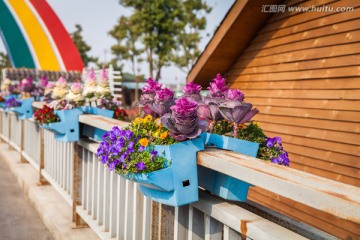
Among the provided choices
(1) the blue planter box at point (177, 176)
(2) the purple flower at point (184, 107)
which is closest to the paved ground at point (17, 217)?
(1) the blue planter box at point (177, 176)

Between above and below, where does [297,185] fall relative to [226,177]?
above

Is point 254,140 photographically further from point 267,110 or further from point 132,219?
point 267,110

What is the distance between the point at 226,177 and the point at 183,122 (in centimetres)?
32

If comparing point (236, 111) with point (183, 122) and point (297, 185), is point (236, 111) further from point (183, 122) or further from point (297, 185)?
point (297, 185)

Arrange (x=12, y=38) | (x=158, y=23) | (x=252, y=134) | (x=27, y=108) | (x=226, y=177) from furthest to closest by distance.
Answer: (x=158, y=23) → (x=12, y=38) → (x=27, y=108) → (x=252, y=134) → (x=226, y=177)

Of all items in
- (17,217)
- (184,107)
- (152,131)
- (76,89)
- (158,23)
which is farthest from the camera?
(158,23)

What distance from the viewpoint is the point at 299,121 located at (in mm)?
4898

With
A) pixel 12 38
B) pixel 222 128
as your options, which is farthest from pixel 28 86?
pixel 12 38

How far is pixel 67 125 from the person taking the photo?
3.32 m

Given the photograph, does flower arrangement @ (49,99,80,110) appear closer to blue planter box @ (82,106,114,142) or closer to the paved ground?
blue planter box @ (82,106,114,142)

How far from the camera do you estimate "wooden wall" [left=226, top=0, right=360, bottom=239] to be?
4078 mm

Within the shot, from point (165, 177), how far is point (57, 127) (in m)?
1.99

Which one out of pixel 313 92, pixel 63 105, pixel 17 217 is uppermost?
pixel 313 92

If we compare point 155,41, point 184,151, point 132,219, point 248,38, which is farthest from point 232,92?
point 155,41
